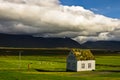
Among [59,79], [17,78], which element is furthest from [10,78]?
[59,79]

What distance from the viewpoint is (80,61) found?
81.2m

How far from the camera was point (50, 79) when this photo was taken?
45281 mm

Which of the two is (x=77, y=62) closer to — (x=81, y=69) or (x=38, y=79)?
(x=81, y=69)

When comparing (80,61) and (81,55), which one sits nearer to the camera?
(80,61)

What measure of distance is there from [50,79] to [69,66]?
38592mm

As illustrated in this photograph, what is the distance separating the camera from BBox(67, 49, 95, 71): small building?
265 ft

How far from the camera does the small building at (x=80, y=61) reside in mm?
80875

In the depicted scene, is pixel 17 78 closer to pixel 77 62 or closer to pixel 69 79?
pixel 69 79

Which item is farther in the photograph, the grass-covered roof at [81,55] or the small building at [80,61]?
the grass-covered roof at [81,55]

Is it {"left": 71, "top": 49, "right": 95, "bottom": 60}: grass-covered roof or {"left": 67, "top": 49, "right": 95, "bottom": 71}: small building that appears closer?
{"left": 67, "top": 49, "right": 95, "bottom": 71}: small building

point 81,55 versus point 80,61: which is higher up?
point 81,55

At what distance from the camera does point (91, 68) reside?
8312 centimetres

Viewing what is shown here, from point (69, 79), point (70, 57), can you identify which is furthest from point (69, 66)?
point (69, 79)

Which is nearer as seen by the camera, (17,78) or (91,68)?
(17,78)
